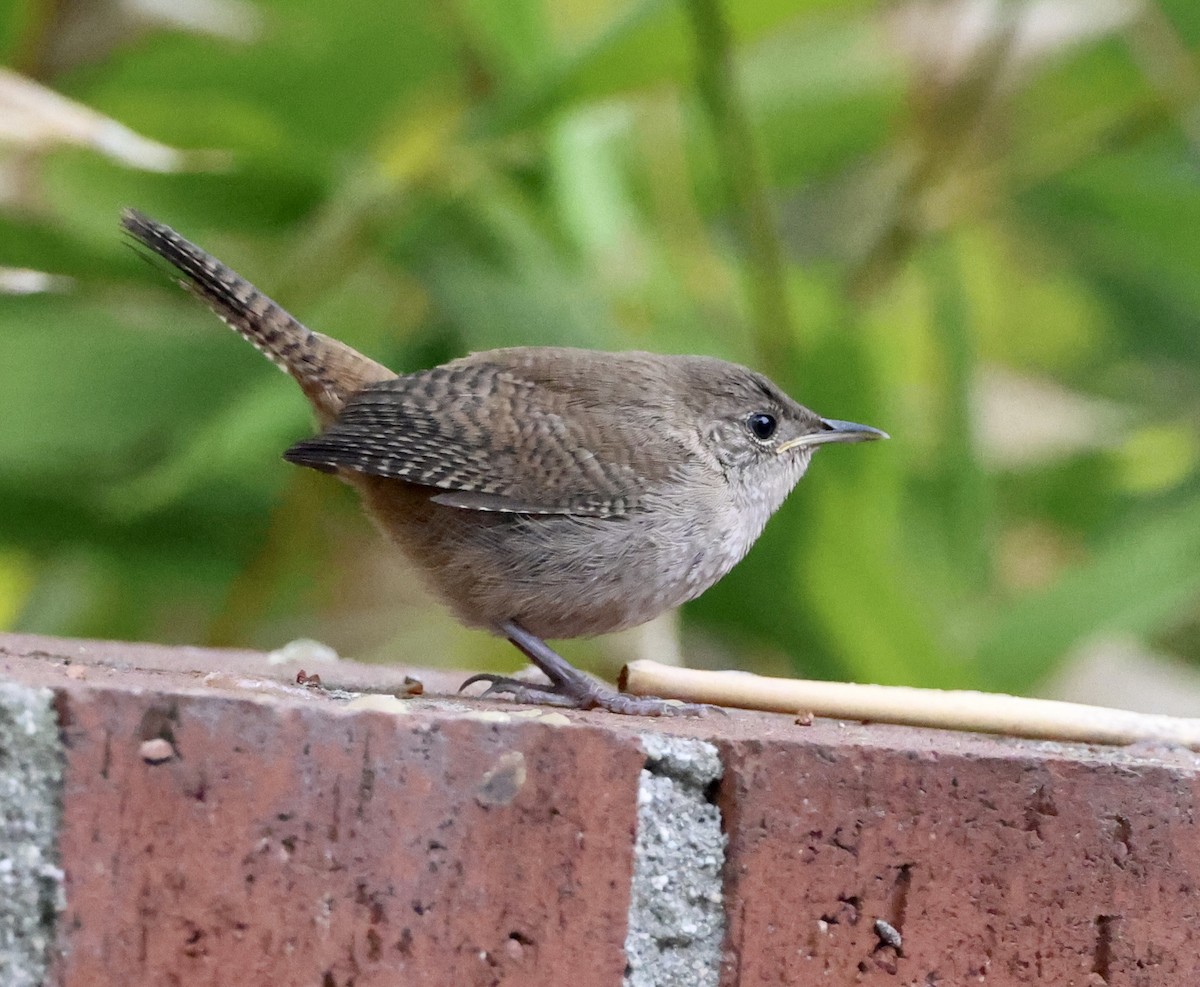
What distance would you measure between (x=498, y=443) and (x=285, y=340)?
0.52 metres

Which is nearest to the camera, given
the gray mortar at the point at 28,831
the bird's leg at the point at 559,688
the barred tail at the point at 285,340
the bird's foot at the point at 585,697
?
the gray mortar at the point at 28,831

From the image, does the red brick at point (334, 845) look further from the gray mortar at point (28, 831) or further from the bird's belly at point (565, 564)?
the bird's belly at point (565, 564)

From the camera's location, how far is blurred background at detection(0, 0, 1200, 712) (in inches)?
131

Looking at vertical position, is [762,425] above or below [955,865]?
above

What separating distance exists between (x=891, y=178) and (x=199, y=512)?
232cm

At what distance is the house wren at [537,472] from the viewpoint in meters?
2.42

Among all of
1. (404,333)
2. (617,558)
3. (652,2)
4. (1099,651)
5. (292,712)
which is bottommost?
(292,712)

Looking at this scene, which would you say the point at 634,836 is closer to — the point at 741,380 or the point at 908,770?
the point at 908,770

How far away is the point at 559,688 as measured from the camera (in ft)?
7.97

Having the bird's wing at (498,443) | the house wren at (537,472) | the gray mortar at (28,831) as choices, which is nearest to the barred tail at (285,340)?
the house wren at (537,472)

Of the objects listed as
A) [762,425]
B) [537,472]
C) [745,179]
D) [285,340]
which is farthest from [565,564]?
[745,179]

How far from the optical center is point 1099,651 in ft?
12.2

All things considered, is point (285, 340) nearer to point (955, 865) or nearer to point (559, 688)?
point (559, 688)

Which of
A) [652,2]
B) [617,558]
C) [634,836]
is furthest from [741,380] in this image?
[634,836]
